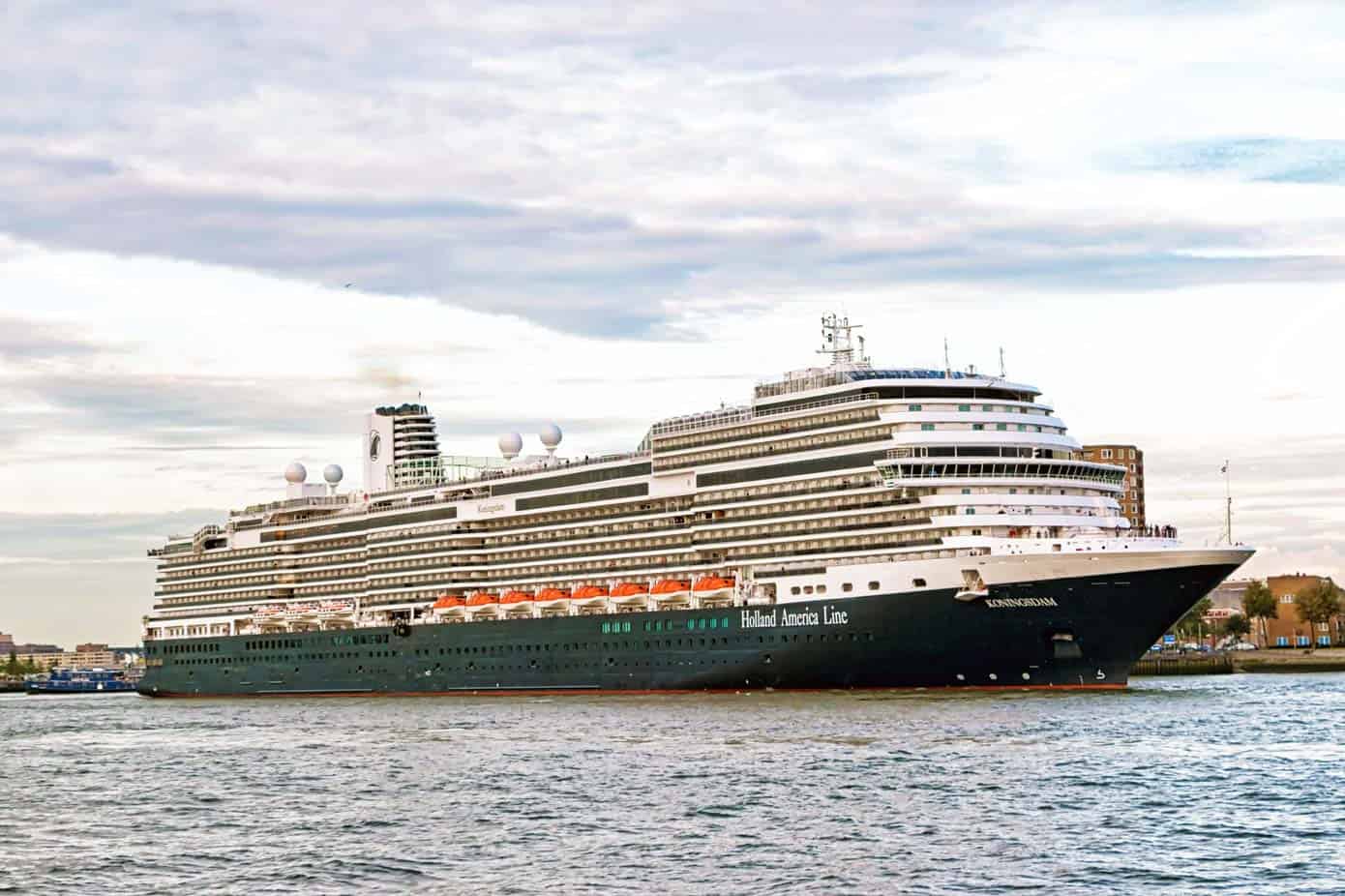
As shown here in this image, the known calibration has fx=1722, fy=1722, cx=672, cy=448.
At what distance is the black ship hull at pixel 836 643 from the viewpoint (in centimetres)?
7562

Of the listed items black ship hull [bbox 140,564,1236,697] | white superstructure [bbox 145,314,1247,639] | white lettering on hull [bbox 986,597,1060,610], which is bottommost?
black ship hull [bbox 140,564,1236,697]

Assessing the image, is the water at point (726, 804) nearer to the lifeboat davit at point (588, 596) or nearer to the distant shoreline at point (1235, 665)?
the lifeboat davit at point (588, 596)

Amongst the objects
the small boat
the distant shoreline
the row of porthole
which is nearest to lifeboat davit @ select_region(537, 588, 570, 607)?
the small boat

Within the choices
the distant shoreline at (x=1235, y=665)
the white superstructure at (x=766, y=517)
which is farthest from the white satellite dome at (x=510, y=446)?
the distant shoreline at (x=1235, y=665)

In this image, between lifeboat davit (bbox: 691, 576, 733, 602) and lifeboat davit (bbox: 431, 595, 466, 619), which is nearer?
lifeboat davit (bbox: 691, 576, 733, 602)

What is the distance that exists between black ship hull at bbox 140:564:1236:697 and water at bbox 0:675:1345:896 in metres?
2.62

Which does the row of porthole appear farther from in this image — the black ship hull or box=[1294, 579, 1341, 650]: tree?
box=[1294, 579, 1341, 650]: tree

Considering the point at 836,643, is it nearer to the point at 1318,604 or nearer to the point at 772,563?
the point at 772,563

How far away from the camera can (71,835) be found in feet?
142

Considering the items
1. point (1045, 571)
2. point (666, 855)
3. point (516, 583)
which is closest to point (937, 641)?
point (1045, 571)

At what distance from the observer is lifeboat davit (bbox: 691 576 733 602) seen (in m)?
87.8

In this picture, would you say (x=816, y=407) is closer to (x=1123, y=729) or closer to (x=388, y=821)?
(x=1123, y=729)

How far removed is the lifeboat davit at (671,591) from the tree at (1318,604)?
4519 inches

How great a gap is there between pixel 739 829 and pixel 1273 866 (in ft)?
39.3
